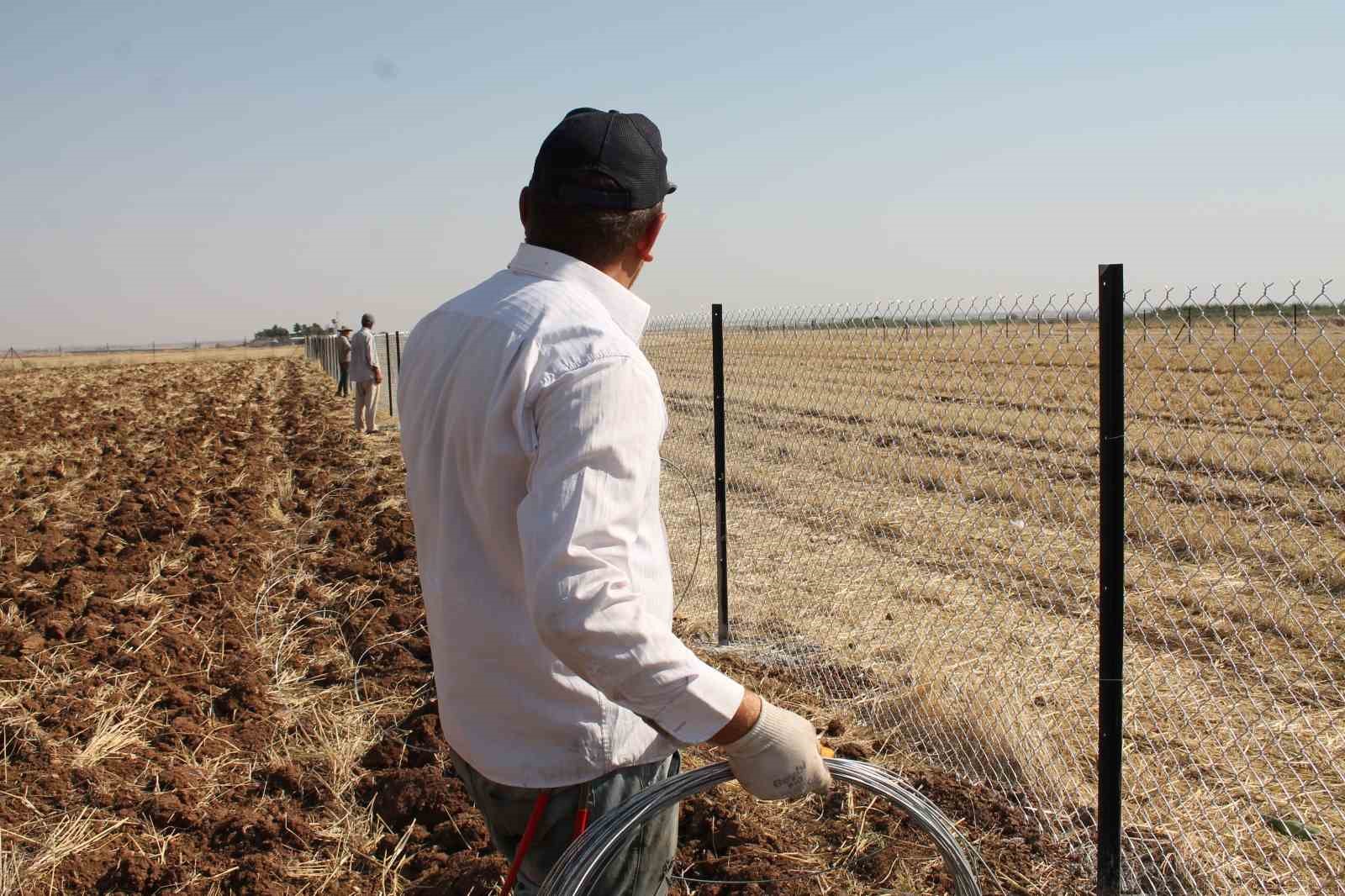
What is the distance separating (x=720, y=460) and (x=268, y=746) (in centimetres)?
271

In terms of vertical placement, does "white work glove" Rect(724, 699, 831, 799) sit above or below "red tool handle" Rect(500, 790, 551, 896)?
above

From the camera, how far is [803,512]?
9.77 metres

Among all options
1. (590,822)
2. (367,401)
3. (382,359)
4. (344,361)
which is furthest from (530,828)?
(382,359)

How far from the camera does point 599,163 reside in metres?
1.77

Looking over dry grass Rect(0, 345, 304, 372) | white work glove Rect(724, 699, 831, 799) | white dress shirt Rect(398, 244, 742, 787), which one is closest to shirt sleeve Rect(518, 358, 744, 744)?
white dress shirt Rect(398, 244, 742, 787)

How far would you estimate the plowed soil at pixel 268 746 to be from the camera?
12.0 ft

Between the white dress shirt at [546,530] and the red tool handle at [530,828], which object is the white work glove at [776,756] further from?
the red tool handle at [530,828]

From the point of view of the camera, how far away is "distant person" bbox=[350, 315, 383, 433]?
15.0m

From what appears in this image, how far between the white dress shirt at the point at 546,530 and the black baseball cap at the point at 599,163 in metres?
0.11

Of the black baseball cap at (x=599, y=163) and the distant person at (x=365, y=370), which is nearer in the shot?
the black baseball cap at (x=599, y=163)

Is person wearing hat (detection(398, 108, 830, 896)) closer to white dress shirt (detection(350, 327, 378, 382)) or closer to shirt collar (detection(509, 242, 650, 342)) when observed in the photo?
shirt collar (detection(509, 242, 650, 342))

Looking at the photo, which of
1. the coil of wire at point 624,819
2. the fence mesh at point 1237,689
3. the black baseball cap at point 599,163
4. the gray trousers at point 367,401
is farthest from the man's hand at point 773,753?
the gray trousers at point 367,401

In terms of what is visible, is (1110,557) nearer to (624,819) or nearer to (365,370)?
(624,819)

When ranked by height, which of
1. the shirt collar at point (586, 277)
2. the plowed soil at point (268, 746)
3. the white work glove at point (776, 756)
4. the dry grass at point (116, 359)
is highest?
the dry grass at point (116, 359)
